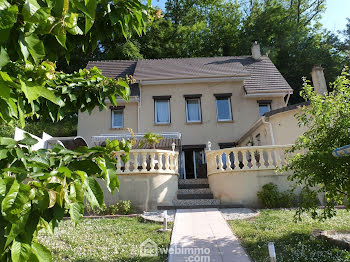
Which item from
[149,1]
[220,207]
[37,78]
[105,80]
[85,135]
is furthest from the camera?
[85,135]

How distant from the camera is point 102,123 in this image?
2008 cm

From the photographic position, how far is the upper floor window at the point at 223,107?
812 inches

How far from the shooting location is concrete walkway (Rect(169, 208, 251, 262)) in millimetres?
5414

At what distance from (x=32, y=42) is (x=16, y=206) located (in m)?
1.03

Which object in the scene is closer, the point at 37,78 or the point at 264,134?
the point at 37,78

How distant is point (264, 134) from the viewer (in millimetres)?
16703

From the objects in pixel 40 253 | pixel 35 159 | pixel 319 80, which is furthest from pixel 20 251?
pixel 319 80

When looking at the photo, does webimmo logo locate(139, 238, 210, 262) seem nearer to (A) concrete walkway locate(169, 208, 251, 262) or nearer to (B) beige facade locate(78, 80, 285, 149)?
(A) concrete walkway locate(169, 208, 251, 262)

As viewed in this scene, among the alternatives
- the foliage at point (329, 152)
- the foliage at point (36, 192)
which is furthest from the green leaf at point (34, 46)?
the foliage at point (329, 152)

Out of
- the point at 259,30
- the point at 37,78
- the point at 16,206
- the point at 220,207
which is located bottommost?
the point at 220,207

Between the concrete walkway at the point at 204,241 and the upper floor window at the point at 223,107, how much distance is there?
12.4m

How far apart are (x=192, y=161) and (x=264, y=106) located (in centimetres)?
737

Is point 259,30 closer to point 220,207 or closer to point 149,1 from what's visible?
point 220,207

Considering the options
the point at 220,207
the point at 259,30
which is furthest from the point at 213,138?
the point at 259,30
